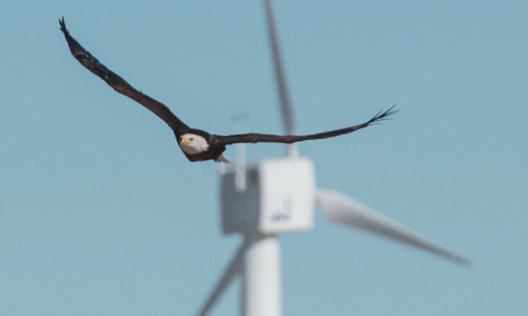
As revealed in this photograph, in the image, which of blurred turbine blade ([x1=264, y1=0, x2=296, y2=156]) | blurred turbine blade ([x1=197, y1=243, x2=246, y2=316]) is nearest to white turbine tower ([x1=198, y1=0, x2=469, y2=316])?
blurred turbine blade ([x1=197, y1=243, x2=246, y2=316])

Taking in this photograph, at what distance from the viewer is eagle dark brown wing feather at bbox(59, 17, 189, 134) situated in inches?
2009

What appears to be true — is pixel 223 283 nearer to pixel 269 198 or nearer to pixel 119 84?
pixel 269 198

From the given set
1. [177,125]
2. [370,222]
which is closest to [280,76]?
[370,222]

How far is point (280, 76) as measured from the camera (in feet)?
243

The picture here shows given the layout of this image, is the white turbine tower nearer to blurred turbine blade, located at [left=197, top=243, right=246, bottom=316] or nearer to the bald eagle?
blurred turbine blade, located at [left=197, top=243, right=246, bottom=316]

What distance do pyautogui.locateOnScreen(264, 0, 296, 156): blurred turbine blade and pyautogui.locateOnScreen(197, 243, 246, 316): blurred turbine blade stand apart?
402 inches

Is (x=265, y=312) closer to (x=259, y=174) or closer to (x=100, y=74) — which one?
(x=259, y=174)

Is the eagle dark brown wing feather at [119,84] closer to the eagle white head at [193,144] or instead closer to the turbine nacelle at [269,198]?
the eagle white head at [193,144]

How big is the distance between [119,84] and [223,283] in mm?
32978

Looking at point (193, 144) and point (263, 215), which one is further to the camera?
point (263, 215)

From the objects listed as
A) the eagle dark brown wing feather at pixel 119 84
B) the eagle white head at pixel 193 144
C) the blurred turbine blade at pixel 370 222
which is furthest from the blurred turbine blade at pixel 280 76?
the eagle white head at pixel 193 144

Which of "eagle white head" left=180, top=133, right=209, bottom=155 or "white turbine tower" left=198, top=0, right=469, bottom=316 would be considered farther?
"white turbine tower" left=198, top=0, right=469, bottom=316

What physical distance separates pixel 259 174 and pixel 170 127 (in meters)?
33.5

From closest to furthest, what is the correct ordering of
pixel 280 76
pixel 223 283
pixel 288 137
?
pixel 288 137, pixel 280 76, pixel 223 283
